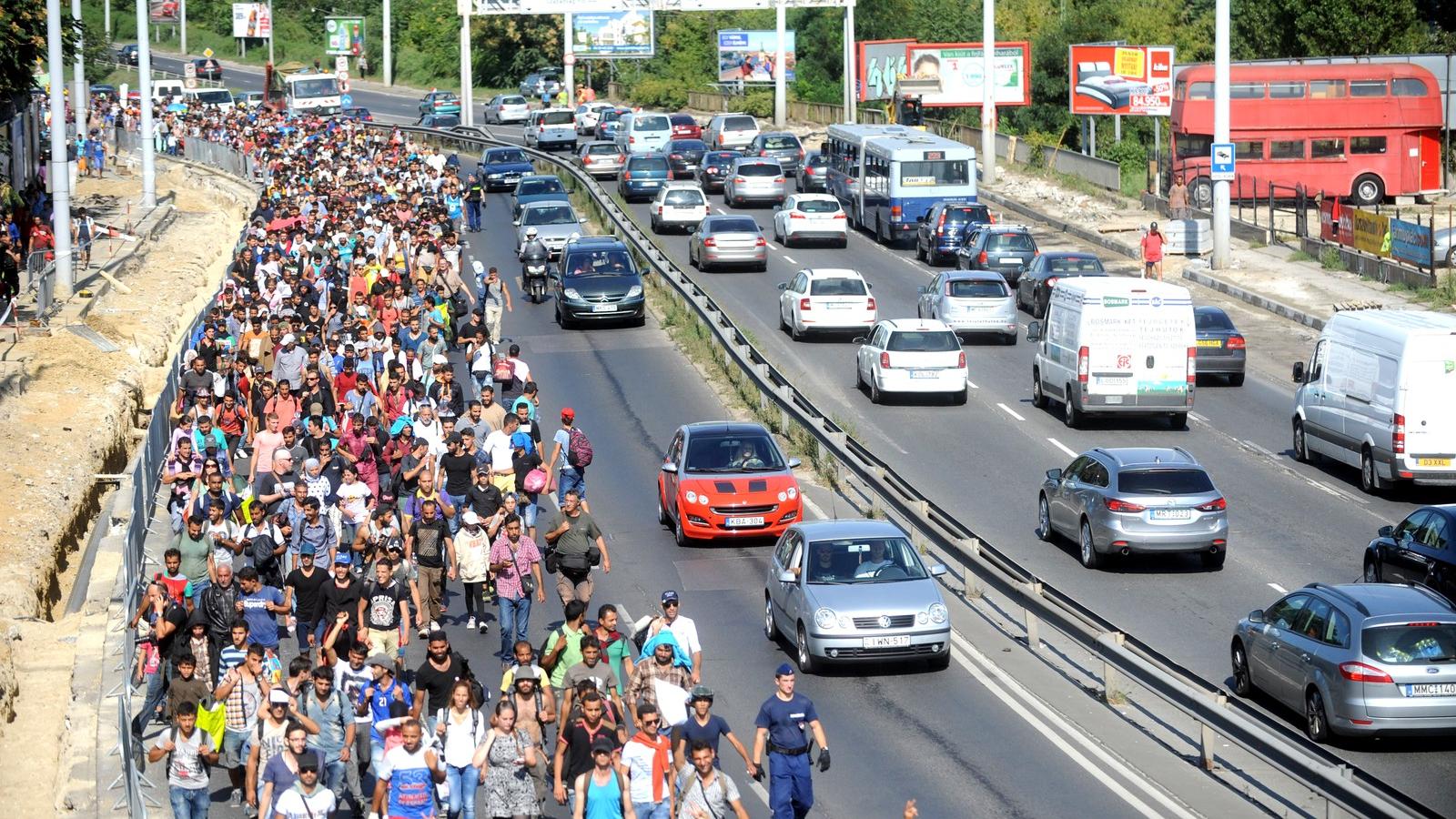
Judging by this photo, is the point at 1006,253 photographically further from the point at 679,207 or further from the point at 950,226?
the point at 679,207

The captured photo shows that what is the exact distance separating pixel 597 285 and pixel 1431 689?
24.7 m

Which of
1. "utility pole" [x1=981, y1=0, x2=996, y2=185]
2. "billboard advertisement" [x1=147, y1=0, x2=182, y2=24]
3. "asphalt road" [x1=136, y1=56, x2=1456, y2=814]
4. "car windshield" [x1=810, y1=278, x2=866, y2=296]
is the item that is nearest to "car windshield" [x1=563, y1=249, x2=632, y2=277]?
"asphalt road" [x1=136, y1=56, x2=1456, y2=814]

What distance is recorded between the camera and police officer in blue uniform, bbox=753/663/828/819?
12953 millimetres

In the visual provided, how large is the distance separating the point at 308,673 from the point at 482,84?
111375mm

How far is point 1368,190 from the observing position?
181ft

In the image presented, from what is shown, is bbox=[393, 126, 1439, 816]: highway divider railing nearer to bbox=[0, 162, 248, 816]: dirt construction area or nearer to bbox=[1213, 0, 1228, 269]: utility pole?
bbox=[0, 162, 248, 816]: dirt construction area

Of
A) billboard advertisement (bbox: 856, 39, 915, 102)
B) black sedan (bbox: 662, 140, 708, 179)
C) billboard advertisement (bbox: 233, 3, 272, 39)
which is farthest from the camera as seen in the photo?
billboard advertisement (bbox: 233, 3, 272, 39)

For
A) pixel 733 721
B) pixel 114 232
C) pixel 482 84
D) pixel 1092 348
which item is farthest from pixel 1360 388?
pixel 482 84

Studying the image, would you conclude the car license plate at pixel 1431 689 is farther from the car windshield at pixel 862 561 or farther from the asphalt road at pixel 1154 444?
the car windshield at pixel 862 561

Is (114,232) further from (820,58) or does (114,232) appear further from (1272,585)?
(820,58)

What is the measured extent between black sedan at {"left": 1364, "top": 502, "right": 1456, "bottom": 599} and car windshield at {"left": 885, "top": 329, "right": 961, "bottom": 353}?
37.3ft

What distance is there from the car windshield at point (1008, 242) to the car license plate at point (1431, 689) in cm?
2831

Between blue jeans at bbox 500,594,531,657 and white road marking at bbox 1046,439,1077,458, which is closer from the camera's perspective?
blue jeans at bbox 500,594,531,657

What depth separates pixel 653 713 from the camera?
12.6 metres
